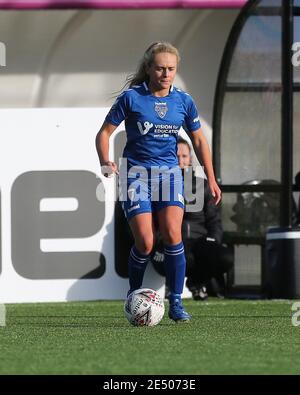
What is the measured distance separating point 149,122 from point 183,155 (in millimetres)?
3198

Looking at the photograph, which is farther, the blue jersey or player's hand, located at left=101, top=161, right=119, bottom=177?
the blue jersey

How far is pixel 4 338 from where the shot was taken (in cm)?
767

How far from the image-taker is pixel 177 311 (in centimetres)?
880

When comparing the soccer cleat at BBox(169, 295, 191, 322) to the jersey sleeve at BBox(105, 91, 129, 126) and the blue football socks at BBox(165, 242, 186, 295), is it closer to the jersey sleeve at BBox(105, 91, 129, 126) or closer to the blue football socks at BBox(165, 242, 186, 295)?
the blue football socks at BBox(165, 242, 186, 295)

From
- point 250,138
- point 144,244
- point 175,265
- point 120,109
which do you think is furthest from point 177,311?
point 250,138

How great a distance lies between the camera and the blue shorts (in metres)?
8.59

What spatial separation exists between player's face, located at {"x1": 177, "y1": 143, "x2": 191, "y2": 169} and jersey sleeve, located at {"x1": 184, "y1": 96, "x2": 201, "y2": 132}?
2.91m

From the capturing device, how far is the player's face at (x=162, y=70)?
854 cm

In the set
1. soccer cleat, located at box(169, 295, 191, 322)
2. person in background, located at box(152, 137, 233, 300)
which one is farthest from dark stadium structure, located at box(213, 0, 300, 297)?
soccer cleat, located at box(169, 295, 191, 322)

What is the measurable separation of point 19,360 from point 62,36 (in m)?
7.58

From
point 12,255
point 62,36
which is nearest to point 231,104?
point 62,36

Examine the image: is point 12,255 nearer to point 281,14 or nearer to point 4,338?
point 281,14

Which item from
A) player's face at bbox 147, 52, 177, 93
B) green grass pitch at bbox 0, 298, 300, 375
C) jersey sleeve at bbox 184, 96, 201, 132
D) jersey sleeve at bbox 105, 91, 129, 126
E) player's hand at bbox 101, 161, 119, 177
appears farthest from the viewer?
jersey sleeve at bbox 184, 96, 201, 132

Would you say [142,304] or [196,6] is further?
[196,6]
